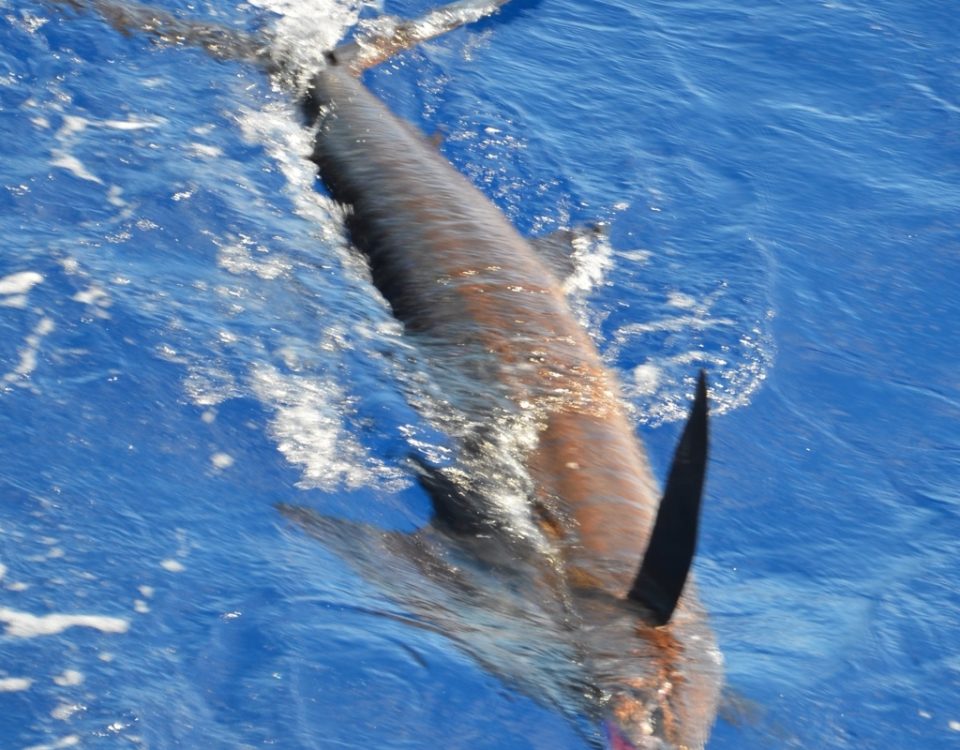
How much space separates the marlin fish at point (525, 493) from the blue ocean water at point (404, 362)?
160mm

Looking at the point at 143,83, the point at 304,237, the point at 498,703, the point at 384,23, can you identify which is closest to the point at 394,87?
the point at 384,23

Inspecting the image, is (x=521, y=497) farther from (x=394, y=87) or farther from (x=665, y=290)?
(x=394, y=87)

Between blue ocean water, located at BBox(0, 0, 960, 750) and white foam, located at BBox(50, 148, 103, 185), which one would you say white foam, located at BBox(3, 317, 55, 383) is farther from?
white foam, located at BBox(50, 148, 103, 185)

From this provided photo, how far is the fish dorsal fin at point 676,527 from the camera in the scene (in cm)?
509

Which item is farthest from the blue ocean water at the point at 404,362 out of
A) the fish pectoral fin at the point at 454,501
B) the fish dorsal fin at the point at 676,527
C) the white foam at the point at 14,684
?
the fish dorsal fin at the point at 676,527

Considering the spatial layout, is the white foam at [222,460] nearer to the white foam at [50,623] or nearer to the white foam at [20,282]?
the white foam at [50,623]

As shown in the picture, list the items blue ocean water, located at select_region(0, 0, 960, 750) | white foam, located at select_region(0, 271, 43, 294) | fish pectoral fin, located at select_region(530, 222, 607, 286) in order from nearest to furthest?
blue ocean water, located at select_region(0, 0, 960, 750) → white foam, located at select_region(0, 271, 43, 294) → fish pectoral fin, located at select_region(530, 222, 607, 286)

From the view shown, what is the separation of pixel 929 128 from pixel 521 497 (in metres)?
7.49

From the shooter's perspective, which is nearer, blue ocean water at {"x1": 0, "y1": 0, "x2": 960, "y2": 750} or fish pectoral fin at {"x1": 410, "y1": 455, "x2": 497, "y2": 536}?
blue ocean water at {"x1": 0, "y1": 0, "x2": 960, "y2": 750}

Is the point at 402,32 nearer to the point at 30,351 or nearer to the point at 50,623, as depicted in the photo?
the point at 30,351

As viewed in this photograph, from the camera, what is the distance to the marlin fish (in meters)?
5.33

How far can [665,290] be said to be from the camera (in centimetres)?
913

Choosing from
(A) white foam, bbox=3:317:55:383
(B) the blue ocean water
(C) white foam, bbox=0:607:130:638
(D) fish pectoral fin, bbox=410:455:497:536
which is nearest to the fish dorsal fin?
(B) the blue ocean water

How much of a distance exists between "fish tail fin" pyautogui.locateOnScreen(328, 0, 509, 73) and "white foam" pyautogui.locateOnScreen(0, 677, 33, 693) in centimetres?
607
